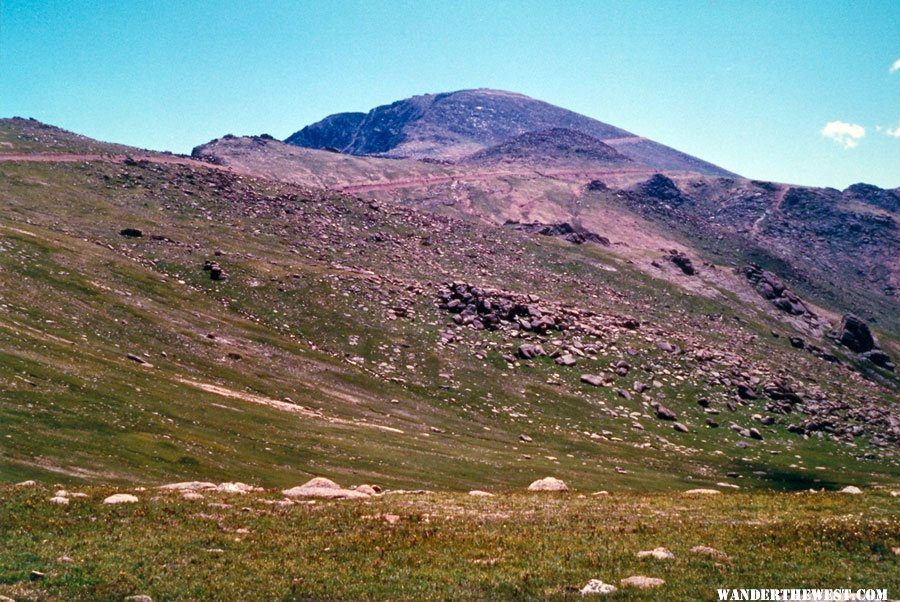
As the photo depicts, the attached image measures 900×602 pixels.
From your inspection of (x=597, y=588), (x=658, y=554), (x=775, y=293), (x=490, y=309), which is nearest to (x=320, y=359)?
(x=490, y=309)

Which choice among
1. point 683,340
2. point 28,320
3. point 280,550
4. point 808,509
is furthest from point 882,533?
point 683,340

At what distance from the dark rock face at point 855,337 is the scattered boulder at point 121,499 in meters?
183

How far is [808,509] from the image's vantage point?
30.2 metres

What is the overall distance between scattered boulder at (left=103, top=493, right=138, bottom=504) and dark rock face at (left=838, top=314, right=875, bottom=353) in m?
183

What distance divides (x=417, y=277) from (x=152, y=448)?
267 ft

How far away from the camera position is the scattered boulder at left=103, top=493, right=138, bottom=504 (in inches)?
1057

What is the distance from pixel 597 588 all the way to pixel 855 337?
7164 inches

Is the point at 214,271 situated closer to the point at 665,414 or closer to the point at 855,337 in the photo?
the point at 665,414

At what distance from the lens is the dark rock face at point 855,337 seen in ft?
541

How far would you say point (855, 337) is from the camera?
165875 mm

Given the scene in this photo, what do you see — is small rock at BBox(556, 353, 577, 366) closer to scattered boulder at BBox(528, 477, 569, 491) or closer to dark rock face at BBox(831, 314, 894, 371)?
scattered boulder at BBox(528, 477, 569, 491)

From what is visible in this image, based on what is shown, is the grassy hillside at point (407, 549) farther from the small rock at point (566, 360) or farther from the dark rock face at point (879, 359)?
the dark rock face at point (879, 359)

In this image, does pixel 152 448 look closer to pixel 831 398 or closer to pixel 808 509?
pixel 808 509

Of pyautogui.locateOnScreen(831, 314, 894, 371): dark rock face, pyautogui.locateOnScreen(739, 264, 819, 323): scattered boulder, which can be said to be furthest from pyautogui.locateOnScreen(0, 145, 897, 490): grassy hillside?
pyautogui.locateOnScreen(739, 264, 819, 323): scattered boulder
